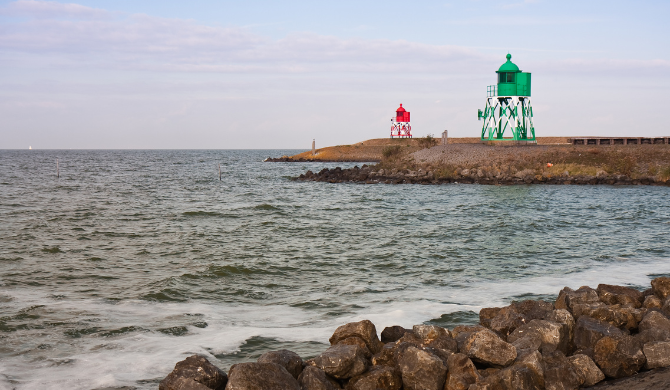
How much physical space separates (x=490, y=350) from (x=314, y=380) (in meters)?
2.07

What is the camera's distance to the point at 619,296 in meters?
8.97

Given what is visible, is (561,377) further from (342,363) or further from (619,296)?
(619,296)

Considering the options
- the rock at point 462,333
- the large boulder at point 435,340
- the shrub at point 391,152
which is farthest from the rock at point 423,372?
the shrub at point 391,152

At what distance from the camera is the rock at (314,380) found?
6.08m

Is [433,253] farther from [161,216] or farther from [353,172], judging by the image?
[353,172]

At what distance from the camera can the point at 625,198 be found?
3259 centimetres

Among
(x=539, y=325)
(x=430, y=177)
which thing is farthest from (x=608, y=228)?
(x=430, y=177)

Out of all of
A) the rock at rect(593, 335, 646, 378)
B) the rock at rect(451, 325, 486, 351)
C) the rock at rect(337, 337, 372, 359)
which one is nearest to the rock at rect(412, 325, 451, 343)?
the rock at rect(451, 325, 486, 351)

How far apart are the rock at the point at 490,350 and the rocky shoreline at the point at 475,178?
38084mm

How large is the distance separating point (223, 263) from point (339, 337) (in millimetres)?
8459

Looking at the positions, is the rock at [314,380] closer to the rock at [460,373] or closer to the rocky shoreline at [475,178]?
the rock at [460,373]

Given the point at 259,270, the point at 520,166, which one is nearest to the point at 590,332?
the point at 259,270

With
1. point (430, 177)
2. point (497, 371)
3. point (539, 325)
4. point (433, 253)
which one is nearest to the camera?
point (497, 371)

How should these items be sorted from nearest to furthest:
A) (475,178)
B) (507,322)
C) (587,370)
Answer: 1. (587,370)
2. (507,322)
3. (475,178)
